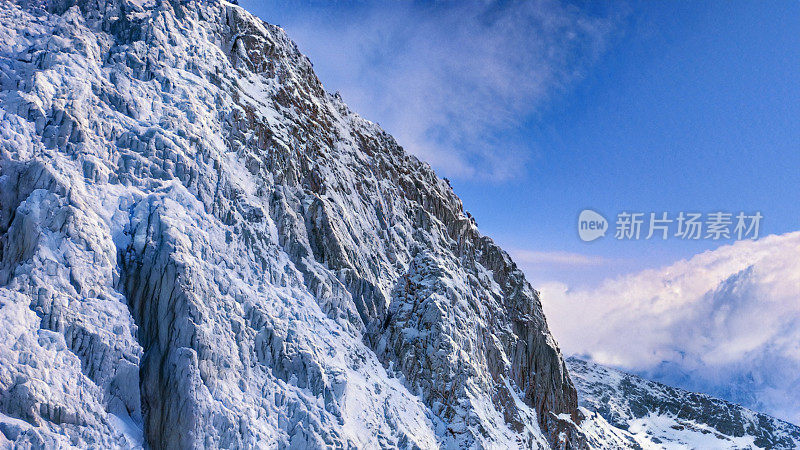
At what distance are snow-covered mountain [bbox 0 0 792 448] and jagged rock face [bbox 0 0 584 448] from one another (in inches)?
7.3

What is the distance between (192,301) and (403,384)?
29.9 metres

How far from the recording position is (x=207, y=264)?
40.2m

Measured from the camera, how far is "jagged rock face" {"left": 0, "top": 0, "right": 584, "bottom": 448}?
3108 cm

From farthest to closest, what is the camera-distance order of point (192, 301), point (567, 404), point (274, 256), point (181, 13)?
point (567, 404) → point (181, 13) → point (274, 256) → point (192, 301)

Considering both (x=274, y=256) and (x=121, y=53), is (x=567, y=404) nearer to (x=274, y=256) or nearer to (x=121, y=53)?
(x=274, y=256)

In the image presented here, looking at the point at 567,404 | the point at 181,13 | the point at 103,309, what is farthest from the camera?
the point at 567,404

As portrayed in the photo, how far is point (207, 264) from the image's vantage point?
40250mm

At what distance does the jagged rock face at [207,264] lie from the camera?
31.1m

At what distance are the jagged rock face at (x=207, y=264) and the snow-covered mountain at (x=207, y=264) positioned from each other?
0.61 ft

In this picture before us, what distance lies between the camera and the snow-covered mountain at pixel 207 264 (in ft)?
102

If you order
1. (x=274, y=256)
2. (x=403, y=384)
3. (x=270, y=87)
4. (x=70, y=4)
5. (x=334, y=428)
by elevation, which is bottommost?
(x=334, y=428)

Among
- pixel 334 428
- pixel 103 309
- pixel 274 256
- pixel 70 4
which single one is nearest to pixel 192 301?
pixel 103 309

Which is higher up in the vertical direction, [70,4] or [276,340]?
[70,4]

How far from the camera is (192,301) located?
36344 millimetres
